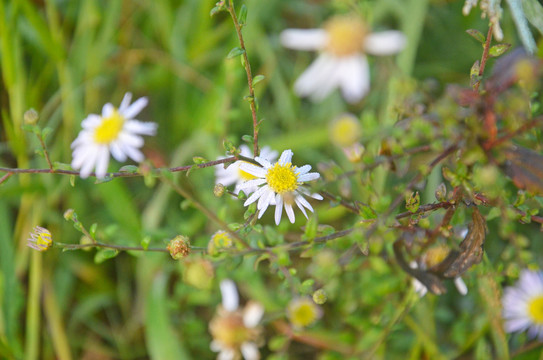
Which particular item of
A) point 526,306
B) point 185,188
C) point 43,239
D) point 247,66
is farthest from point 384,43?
point 185,188

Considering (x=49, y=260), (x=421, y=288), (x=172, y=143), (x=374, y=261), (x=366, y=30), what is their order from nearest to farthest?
(x=366, y=30) → (x=421, y=288) → (x=374, y=261) → (x=49, y=260) → (x=172, y=143)

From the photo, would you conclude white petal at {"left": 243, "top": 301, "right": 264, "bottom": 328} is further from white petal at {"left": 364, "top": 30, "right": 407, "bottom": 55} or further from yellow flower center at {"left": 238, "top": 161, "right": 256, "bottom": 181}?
white petal at {"left": 364, "top": 30, "right": 407, "bottom": 55}

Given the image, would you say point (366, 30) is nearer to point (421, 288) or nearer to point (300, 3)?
point (421, 288)

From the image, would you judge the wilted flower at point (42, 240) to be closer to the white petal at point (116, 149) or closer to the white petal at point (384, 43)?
the white petal at point (116, 149)

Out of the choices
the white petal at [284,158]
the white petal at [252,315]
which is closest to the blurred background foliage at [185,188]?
the white petal at [252,315]

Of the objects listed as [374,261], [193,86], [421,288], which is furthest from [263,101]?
[421,288]

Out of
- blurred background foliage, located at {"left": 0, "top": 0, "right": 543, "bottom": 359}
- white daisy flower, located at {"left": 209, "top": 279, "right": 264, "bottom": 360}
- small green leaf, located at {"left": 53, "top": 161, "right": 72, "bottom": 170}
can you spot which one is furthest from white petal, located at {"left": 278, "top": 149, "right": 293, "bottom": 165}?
white daisy flower, located at {"left": 209, "top": 279, "right": 264, "bottom": 360}

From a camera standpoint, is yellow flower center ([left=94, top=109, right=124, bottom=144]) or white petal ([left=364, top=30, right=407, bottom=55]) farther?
yellow flower center ([left=94, top=109, right=124, bottom=144])
